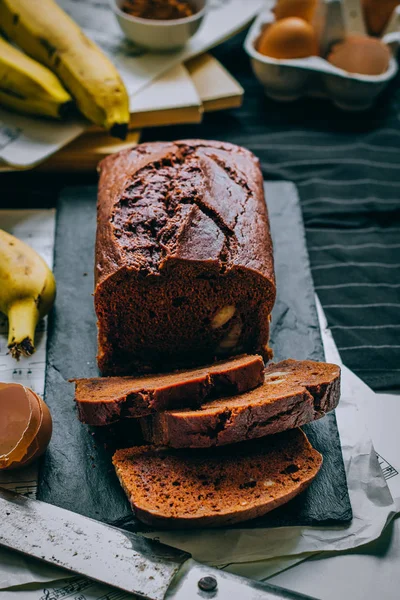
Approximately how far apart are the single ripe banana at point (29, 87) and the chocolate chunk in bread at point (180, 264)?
0.77 m

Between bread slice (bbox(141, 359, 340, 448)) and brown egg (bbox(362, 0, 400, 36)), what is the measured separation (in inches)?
118

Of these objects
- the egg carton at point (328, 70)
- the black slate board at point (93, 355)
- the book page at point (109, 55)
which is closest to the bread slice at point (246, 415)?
the black slate board at point (93, 355)

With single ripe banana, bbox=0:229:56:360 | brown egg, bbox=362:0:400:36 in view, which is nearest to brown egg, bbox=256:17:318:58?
brown egg, bbox=362:0:400:36

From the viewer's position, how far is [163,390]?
2689mm

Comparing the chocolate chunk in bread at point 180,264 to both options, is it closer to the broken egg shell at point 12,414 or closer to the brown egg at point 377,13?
the broken egg shell at point 12,414

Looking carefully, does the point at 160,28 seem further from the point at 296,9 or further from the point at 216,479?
the point at 216,479

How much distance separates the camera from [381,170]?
4449mm

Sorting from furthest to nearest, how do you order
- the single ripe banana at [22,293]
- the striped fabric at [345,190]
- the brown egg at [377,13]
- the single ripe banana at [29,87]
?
the brown egg at [377,13] → the single ripe banana at [29,87] → the striped fabric at [345,190] → the single ripe banana at [22,293]

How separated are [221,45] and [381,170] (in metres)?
1.61

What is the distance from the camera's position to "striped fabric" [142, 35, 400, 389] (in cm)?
354

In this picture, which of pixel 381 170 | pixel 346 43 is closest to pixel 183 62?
pixel 346 43

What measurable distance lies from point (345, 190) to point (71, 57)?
69.6 inches

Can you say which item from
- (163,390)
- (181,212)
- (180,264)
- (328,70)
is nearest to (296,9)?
(328,70)

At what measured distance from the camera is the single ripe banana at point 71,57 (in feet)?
12.8
